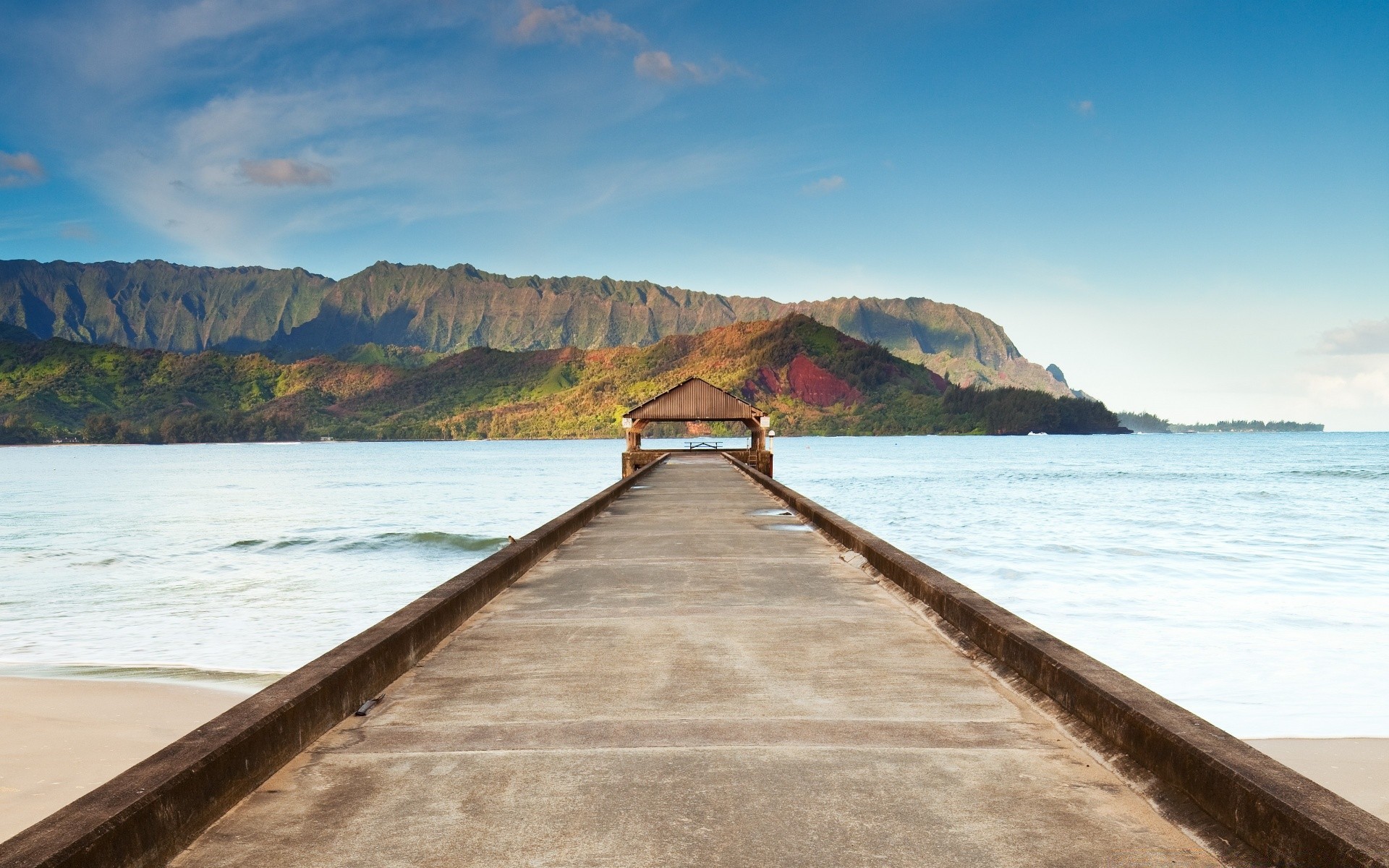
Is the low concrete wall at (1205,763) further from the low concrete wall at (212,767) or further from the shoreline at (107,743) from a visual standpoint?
the shoreline at (107,743)

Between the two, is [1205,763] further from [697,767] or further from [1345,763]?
[1345,763]

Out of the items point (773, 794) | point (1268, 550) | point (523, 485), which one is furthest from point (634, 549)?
point (523, 485)

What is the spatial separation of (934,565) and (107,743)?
18.7m

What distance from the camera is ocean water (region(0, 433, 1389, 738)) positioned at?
1265 cm

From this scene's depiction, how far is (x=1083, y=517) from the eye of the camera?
38750 mm

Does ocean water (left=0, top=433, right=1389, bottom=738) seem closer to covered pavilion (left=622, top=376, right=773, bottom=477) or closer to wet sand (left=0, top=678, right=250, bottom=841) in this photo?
wet sand (left=0, top=678, right=250, bottom=841)

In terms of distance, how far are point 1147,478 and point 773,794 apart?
255 feet

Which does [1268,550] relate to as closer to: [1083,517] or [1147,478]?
[1083,517]

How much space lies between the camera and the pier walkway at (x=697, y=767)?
3.22m

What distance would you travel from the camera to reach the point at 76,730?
347 inches

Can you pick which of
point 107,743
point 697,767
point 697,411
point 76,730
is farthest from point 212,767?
point 697,411

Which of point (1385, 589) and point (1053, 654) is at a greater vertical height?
point (1053, 654)

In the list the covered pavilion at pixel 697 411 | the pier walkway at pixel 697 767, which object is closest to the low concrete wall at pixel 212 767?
the pier walkway at pixel 697 767

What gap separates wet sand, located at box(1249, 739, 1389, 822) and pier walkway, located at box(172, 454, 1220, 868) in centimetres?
321
